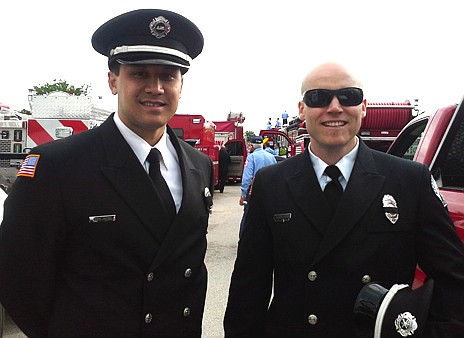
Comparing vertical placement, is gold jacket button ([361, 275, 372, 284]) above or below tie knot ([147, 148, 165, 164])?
below

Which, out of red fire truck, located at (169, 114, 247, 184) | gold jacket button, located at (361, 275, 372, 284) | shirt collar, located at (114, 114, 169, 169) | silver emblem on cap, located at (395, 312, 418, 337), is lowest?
red fire truck, located at (169, 114, 247, 184)

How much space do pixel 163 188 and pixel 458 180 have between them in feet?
4.57

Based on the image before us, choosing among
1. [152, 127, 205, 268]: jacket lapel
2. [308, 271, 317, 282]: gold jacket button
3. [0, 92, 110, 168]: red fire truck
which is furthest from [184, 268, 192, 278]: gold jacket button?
[0, 92, 110, 168]: red fire truck

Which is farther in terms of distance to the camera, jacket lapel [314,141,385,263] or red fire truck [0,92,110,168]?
red fire truck [0,92,110,168]

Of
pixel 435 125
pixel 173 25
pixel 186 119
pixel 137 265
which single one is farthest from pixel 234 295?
pixel 186 119

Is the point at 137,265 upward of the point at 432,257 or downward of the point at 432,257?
downward

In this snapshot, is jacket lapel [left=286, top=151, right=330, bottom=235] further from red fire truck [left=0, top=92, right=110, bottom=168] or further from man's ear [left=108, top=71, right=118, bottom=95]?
red fire truck [left=0, top=92, right=110, bottom=168]

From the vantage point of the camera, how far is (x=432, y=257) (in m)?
1.58

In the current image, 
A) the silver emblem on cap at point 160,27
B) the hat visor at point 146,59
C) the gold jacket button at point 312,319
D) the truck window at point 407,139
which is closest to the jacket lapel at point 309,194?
the gold jacket button at point 312,319

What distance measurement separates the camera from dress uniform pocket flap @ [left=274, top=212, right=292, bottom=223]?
177 cm

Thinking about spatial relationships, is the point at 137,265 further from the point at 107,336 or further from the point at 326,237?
the point at 326,237

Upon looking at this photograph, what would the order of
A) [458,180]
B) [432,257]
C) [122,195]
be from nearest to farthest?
1. [432,257]
2. [122,195]
3. [458,180]

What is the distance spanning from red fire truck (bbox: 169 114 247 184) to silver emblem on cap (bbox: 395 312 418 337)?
9.44 m

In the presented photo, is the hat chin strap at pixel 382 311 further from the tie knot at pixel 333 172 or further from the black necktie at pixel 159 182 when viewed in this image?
the black necktie at pixel 159 182
